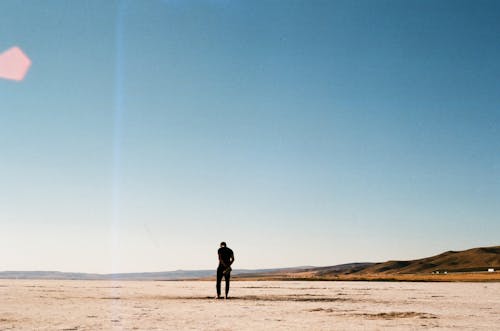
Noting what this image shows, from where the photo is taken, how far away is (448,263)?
106m

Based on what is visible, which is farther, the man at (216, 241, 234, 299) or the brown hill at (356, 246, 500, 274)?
the brown hill at (356, 246, 500, 274)

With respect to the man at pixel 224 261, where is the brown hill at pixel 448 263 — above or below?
below

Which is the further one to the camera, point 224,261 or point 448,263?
point 448,263

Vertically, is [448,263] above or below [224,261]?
below

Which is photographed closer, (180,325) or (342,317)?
(180,325)

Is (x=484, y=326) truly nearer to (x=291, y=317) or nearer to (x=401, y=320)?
(x=401, y=320)

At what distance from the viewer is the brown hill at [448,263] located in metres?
98.0

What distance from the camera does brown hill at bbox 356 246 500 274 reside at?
322 feet

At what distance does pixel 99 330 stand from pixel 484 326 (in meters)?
6.85

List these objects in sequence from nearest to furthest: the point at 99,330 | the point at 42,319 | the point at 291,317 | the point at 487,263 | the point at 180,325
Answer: the point at 99,330 → the point at 180,325 → the point at 42,319 → the point at 291,317 → the point at 487,263

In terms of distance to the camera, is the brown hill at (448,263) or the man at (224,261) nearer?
the man at (224,261)

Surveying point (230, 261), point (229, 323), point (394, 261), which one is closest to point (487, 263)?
point (394, 261)

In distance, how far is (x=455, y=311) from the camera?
1178cm

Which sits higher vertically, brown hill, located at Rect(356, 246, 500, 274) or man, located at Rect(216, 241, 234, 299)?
man, located at Rect(216, 241, 234, 299)
